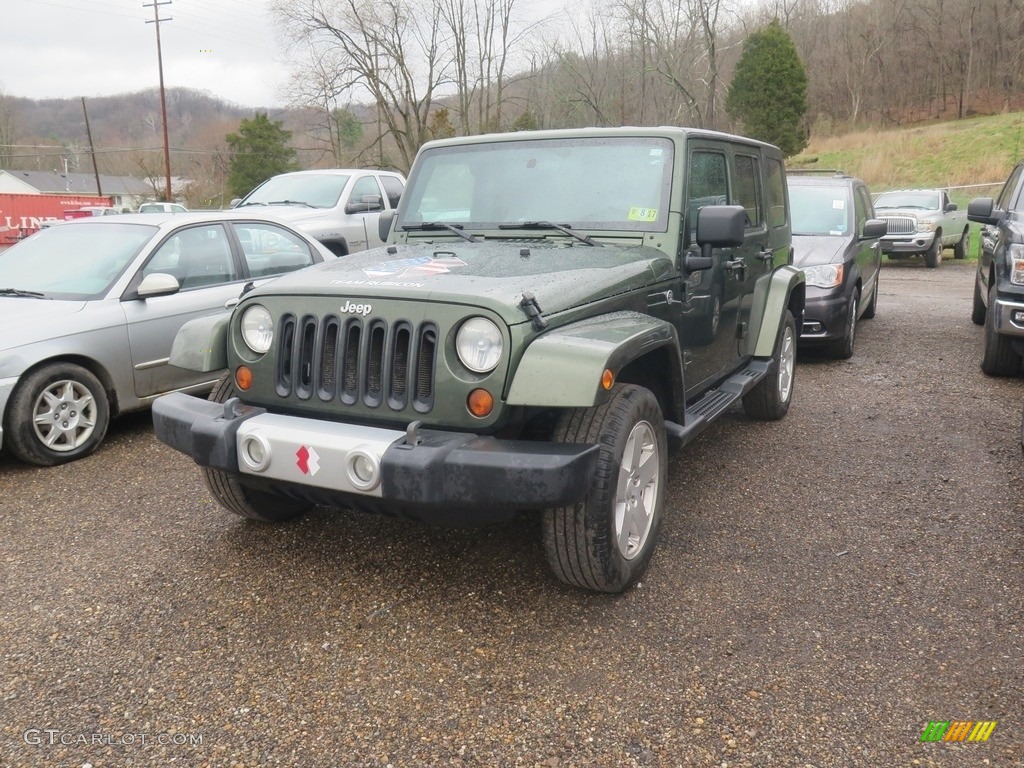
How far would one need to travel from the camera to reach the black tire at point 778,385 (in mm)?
5500

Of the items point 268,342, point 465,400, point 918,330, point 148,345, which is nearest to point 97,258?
point 148,345

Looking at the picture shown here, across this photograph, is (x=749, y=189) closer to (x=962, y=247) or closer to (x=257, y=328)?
(x=257, y=328)

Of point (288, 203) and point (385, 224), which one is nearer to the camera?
point (385, 224)

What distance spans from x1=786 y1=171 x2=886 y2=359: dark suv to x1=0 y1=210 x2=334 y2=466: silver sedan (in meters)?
4.86

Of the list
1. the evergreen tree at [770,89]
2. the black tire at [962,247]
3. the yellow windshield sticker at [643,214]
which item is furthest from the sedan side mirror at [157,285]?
the evergreen tree at [770,89]

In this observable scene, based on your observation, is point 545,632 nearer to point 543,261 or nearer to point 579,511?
point 579,511

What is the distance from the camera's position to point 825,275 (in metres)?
7.55

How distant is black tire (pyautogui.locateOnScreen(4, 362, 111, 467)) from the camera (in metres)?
4.75

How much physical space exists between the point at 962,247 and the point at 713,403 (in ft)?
59.1

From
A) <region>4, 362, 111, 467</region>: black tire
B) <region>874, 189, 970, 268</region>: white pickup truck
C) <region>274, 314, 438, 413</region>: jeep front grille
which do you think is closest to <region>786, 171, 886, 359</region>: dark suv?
<region>274, 314, 438, 413</region>: jeep front grille

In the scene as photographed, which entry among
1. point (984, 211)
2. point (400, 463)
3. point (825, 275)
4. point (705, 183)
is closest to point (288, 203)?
point (825, 275)

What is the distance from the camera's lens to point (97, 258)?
5590mm

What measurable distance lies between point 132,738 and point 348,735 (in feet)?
2.16

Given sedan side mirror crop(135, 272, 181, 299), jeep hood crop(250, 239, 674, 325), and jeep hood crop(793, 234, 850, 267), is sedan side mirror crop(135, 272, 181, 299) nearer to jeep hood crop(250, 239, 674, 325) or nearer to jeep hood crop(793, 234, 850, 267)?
jeep hood crop(250, 239, 674, 325)
